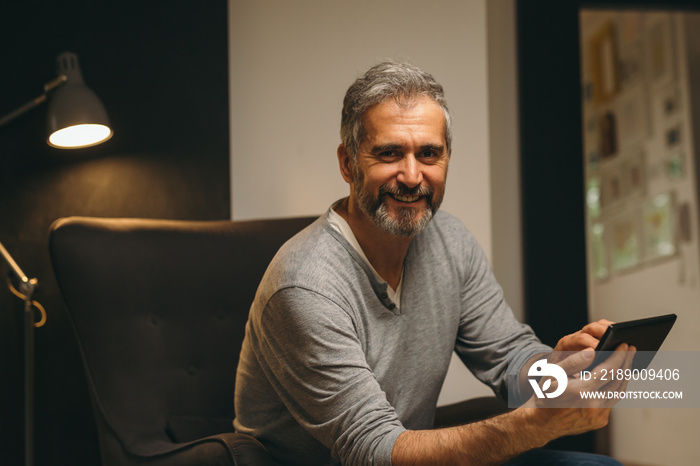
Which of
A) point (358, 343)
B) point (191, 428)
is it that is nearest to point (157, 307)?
point (191, 428)

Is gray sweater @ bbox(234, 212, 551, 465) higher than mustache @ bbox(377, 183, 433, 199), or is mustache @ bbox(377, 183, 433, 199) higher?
mustache @ bbox(377, 183, 433, 199)

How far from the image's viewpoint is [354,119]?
1.55 meters

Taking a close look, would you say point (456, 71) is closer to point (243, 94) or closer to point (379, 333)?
point (243, 94)

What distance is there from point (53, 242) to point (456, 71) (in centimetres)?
151

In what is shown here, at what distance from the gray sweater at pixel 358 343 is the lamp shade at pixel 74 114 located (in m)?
A: 0.79

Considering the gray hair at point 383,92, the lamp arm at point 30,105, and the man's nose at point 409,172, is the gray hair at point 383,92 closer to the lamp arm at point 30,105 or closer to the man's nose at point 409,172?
the man's nose at point 409,172

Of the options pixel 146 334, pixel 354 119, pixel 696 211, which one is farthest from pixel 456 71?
pixel 696 211

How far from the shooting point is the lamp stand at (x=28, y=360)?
6.26 feet

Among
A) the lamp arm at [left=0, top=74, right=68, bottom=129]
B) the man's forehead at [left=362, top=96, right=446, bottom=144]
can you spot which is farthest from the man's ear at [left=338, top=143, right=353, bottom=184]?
the lamp arm at [left=0, top=74, right=68, bottom=129]

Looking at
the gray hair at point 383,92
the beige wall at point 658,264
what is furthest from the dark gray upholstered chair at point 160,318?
the beige wall at point 658,264

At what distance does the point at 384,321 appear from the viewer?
1.51m

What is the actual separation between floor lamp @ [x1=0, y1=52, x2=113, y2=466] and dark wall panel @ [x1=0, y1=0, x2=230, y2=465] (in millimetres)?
130

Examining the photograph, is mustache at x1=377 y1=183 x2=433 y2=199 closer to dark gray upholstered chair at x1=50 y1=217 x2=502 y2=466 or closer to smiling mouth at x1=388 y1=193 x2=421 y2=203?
smiling mouth at x1=388 y1=193 x2=421 y2=203

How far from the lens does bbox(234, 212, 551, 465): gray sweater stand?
1298 mm
